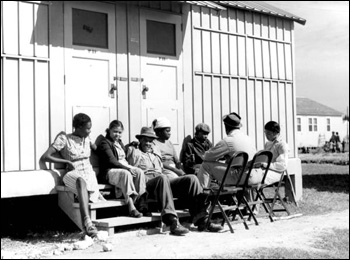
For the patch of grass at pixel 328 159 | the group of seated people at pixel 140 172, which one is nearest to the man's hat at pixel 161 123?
the group of seated people at pixel 140 172

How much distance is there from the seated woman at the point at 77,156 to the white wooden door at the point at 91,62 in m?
0.43

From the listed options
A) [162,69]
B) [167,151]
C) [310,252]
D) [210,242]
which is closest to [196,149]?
[167,151]

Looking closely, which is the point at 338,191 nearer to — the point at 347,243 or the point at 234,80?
the point at 234,80

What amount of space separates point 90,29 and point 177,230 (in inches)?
124

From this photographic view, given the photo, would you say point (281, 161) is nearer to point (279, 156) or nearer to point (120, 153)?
point (279, 156)

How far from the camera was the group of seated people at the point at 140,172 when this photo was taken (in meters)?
6.79

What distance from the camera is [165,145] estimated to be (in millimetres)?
8172

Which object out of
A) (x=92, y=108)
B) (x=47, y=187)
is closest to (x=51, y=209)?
(x=47, y=187)

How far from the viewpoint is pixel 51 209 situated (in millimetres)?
8031

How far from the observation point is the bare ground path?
18.3ft

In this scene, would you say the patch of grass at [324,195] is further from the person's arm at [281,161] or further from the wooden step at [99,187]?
the wooden step at [99,187]

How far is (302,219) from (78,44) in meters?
4.07

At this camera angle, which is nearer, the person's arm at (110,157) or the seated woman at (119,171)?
the seated woman at (119,171)

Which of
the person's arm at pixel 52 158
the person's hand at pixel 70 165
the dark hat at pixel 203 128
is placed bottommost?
the person's hand at pixel 70 165
